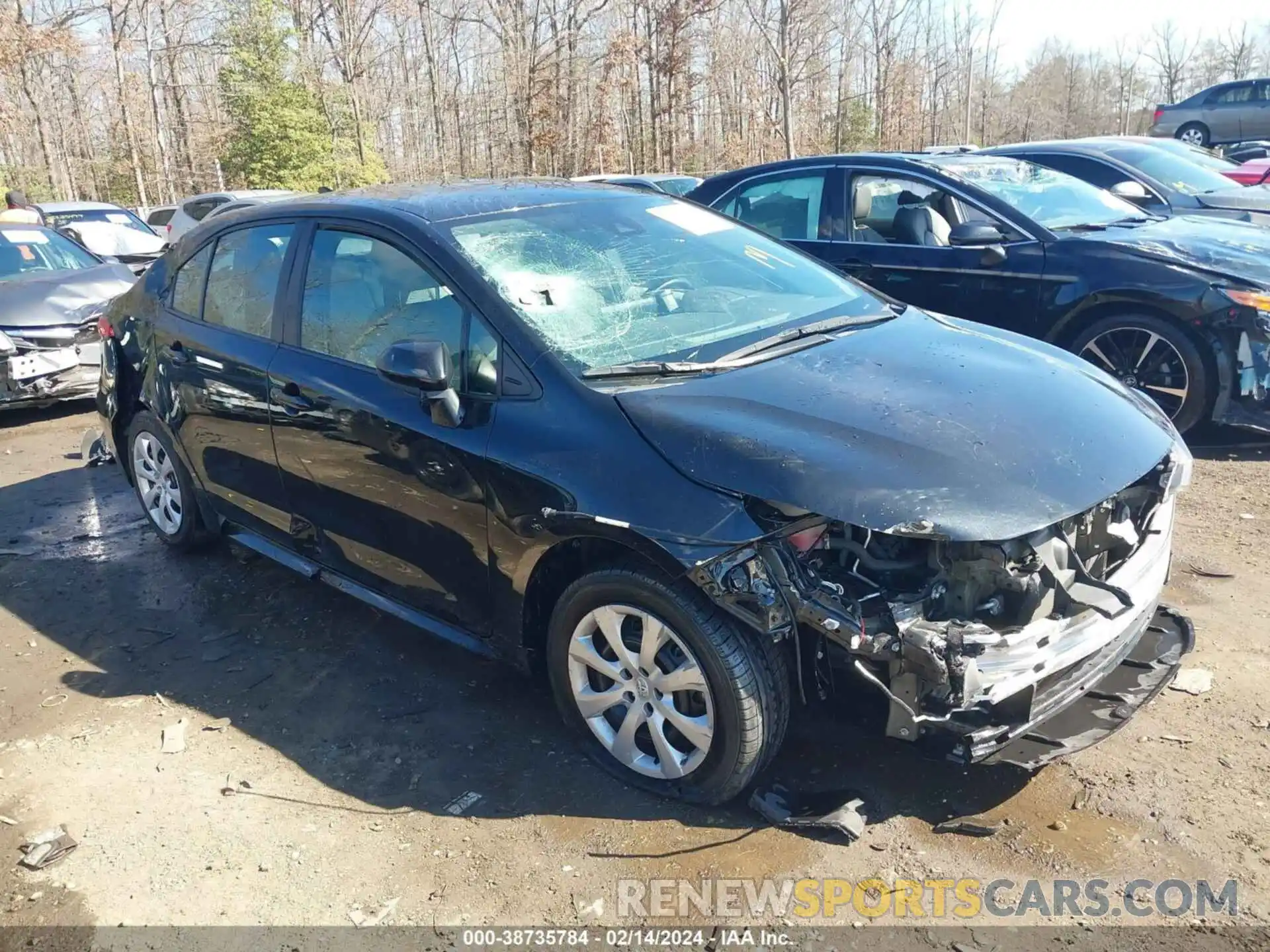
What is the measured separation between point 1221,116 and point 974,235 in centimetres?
2154

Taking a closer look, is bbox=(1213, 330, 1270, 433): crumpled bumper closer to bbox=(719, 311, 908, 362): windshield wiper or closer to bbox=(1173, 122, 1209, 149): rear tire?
bbox=(719, 311, 908, 362): windshield wiper

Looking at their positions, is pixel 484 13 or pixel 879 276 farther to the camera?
pixel 484 13

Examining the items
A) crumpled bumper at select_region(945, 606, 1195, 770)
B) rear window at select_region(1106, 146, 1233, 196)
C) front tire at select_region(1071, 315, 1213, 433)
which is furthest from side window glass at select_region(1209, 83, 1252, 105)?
crumpled bumper at select_region(945, 606, 1195, 770)

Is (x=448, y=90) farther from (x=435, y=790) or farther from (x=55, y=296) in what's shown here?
(x=435, y=790)

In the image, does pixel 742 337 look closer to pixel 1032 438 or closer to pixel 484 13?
pixel 1032 438

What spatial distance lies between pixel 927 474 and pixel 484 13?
34753 mm

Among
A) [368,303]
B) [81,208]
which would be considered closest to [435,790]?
[368,303]

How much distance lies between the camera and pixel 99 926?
2697 mm

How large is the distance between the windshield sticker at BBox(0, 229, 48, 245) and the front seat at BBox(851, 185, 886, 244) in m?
7.90

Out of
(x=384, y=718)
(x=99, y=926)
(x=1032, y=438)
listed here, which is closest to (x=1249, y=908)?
(x=1032, y=438)

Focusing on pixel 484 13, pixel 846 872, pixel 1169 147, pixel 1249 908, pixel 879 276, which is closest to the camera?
pixel 1249 908

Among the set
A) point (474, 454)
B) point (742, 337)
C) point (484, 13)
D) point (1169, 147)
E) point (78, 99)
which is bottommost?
point (474, 454)

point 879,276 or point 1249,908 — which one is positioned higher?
point 879,276

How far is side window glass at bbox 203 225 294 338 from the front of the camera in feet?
13.5
